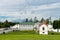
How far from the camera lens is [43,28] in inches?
2827

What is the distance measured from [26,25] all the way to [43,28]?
223 feet

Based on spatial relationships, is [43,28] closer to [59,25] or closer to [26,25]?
[59,25]

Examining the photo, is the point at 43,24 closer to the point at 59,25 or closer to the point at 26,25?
the point at 59,25

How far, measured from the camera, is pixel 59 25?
335 ft

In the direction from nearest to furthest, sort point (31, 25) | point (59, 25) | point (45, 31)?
point (45, 31) → point (59, 25) → point (31, 25)

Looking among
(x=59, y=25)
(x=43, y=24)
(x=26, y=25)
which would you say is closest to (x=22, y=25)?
(x=26, y=25)

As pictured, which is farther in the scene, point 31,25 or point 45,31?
point 31,25

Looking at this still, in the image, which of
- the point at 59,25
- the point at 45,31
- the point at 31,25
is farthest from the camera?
the point at 31,25

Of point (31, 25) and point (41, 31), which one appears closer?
point (41, 31)

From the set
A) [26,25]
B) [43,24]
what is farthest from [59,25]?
[26,25]

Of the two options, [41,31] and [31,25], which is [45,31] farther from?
[31,25]

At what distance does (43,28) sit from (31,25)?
67.7 metres

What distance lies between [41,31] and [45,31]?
145 cm

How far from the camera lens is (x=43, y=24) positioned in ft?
237
